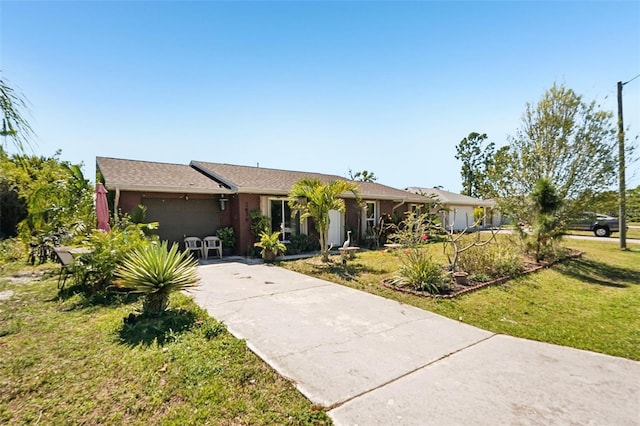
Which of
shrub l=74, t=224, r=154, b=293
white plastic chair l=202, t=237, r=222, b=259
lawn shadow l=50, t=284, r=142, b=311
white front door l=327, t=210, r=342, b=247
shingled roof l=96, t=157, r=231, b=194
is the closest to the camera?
lawn shadow l=50, t=284, r=142, b=311

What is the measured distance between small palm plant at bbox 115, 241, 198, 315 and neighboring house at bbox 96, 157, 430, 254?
662 cm


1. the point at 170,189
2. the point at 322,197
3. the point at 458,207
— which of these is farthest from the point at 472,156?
the point at 170,189

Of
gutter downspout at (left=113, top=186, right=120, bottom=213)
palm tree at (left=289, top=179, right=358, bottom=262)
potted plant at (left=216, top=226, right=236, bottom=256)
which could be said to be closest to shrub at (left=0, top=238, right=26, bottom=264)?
gutter downspout at (left=113, top=186, right=120, bottom=213)

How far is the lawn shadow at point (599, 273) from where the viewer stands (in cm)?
855

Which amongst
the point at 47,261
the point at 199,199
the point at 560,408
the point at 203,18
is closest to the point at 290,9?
the point at 203,18

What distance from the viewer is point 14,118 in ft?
8.08

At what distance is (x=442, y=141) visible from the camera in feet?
50.6

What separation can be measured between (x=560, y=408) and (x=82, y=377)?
197 inches

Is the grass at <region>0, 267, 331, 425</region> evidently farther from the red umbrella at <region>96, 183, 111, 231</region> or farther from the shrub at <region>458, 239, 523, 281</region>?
the shrub at <region>458, 239, 523, 281</region>

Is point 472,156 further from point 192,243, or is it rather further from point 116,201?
point 116,201

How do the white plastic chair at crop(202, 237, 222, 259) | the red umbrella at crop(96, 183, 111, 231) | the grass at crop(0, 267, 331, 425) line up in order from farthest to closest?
1. the white plastic chair at crop(202, 237, 222, 259)
2. the red umbrella at crop(96, 183, 111, 231)
3. the grass at crop(0, 267, 331, 425)

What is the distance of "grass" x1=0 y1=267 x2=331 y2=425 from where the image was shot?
2580 millimetres

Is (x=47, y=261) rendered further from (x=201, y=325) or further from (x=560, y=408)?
(x=560, y=408)

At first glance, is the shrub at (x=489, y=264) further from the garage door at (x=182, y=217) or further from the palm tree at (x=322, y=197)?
the garage door at (x=182, y=217)
